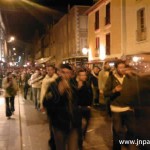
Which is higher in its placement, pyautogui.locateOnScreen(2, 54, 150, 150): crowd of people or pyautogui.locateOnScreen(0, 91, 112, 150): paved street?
pyautogui.locateOnScreen(2, 54, 150, 150): crowd of people

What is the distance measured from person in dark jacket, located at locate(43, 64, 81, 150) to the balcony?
47.2 ft

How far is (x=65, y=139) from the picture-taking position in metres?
4.50

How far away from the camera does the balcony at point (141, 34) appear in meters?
18.1

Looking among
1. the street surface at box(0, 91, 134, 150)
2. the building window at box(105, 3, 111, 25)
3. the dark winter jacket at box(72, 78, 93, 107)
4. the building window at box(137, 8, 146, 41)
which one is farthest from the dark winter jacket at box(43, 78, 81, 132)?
the building window at box(105, 3, 111, 25)

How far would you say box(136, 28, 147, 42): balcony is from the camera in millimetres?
18123

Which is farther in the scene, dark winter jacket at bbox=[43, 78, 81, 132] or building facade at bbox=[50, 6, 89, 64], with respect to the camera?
building facade at bbox=[50, 6, 89, 64]

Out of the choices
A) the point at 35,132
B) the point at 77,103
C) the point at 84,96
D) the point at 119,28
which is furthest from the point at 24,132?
the point at 119,28

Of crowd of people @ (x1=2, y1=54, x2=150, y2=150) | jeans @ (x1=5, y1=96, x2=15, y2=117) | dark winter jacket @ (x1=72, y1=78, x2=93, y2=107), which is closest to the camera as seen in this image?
crowd of people @ (x1=2, y1=54, x2=150, y2=150)

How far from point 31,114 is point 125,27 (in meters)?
11.5

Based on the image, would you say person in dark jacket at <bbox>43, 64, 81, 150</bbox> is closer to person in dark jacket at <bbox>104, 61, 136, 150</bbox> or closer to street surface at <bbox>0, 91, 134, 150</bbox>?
person in dark jacket at <bbox>104, 61, 136, 150</bbox>

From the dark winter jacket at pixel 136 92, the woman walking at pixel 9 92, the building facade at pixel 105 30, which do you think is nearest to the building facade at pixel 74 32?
the building facade at pixel 105 30

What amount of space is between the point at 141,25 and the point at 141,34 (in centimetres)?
59

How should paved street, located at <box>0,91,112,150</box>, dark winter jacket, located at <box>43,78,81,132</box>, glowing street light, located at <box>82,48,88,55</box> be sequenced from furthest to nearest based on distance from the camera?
1. glowing street light, located at <box>82,48,88,55</box>
2. paved street, located at <box>0,91,112,150</box>
3. dark winter jacket, located at <box>43,78,81,132</box>

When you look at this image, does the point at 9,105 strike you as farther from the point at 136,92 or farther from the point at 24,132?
the point at 136,92
